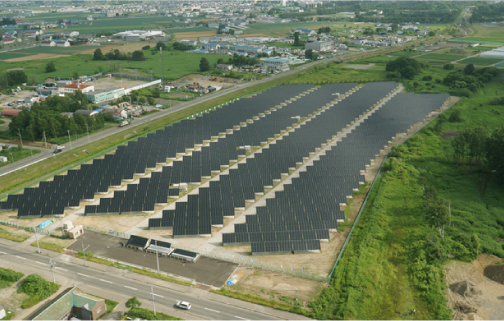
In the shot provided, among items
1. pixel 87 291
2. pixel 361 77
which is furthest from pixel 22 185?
pixel 361 77

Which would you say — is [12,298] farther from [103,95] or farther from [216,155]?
[103,95]

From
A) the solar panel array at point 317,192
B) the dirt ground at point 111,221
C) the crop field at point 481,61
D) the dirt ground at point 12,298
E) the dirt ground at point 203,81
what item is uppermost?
the crop field at point 481,61

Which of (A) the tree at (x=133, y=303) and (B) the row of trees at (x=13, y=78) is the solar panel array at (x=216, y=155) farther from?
(B) the row of trees at (x=13, y=78)

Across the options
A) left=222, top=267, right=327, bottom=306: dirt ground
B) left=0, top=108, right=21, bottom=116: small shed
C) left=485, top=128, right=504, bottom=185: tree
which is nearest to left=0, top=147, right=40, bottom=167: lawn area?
left=0, top=108, right=21, bottom=116: small shed

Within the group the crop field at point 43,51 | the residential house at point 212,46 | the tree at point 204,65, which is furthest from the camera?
the residential house at point 212,46

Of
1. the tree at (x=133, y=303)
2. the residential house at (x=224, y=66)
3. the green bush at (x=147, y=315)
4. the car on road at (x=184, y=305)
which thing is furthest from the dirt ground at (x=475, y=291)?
the residential house at (x=224, y=66)

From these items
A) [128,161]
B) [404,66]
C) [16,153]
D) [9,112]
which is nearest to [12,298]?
[128,161]

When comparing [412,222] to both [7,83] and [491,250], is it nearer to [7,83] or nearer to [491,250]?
[491,250]
